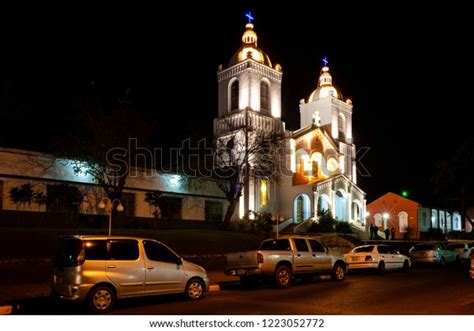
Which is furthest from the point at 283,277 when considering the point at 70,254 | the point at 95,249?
the point at 70,254

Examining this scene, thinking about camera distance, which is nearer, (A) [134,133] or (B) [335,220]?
(A) [134,133]

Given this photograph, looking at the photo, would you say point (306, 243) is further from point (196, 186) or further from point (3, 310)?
point (196, 186)

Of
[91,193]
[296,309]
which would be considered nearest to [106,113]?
[91,193]

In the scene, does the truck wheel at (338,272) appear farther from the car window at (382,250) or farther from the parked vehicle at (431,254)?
the parked vehicle at (431,254)

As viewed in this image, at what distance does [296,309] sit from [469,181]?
42.4 m

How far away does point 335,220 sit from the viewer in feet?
150

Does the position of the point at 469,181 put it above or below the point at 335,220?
above

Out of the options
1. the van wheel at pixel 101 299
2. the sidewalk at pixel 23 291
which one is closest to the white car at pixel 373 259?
the sidewalk at pixel 23 291

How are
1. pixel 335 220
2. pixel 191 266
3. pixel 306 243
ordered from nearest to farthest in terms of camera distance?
pixel 191 266, pixel 306 243, pixel 335 220

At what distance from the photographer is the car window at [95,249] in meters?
12.3

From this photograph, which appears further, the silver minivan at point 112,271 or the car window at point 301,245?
the car window at point 301,245

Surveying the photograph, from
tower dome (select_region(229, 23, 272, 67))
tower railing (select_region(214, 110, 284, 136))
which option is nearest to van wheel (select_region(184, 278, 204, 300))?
tower railing (select_region(214, 110, 284, 136))

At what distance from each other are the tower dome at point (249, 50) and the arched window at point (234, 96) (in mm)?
2009

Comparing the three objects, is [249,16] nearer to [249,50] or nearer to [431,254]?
[249,50]
